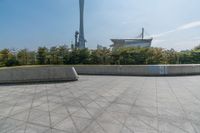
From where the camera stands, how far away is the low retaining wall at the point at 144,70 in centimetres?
1320

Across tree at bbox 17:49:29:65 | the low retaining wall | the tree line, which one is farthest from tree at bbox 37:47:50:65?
the low retaining wall

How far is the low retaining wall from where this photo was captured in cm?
1320

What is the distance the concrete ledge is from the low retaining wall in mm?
3817

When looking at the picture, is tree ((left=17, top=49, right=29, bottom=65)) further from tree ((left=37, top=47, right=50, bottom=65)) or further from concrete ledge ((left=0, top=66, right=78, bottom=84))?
concrete ledge ((left=0, top=66, right=78, bottom=84))

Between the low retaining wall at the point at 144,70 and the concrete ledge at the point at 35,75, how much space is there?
382cm

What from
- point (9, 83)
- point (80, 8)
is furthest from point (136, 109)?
point (80, 8)

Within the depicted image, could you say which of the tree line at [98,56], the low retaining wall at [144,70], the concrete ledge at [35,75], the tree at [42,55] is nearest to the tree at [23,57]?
the tree line at [98,56]

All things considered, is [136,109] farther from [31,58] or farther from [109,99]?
[31,58]

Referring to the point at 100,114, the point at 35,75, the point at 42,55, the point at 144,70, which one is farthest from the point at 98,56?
the point at 100,114

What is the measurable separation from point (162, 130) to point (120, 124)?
95cm

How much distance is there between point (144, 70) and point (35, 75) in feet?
27.5

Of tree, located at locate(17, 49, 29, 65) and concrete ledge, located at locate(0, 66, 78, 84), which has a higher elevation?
tree, located at locate(17, 49, 29, 65)

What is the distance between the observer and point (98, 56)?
18.3 meters

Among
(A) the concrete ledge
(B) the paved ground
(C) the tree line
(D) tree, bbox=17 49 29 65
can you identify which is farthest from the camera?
(D) tree, bbox=17 49 29 65
